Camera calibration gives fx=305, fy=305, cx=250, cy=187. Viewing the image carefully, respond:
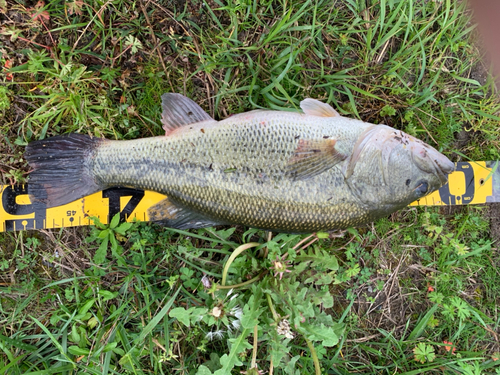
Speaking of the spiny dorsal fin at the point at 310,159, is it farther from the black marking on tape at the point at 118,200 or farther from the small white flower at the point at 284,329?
the black marking on tape at the point at 118,200

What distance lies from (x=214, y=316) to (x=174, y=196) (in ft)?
3.42

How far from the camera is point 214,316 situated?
93.7 inches

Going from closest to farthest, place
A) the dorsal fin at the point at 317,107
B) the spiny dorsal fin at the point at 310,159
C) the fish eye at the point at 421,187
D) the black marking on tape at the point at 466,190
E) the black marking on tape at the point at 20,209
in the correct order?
the spiny dorsal fin at the point at 310,159, the fish eye at the point at 421,187, the dorsal fin at the point at 317,107, the black marking on tape at the point at 20,209, the black marking on tape at the point at 466,190

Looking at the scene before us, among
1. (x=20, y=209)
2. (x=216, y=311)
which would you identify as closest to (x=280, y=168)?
(x=216, y=311)

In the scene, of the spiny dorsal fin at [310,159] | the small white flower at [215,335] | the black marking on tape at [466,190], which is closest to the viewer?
the spiny dorsal fin at [310,159]

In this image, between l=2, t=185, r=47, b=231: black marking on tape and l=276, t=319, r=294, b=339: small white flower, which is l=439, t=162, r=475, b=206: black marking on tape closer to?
l=276, t=319, r=294, b=339: small white flower

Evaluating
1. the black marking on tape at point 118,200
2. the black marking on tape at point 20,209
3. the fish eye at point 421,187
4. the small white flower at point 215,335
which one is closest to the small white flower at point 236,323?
the small white flower at point 215,335

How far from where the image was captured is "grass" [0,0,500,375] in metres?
2.87

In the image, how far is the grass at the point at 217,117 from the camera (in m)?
2.87

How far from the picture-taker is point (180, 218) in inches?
109

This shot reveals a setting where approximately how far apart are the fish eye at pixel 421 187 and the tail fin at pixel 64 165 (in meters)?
2.85

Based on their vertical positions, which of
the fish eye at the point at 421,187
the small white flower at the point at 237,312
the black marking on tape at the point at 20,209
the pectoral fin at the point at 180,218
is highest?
the fish eye at the point at 421,187

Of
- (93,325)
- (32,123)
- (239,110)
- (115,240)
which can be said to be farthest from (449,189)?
(32,123)

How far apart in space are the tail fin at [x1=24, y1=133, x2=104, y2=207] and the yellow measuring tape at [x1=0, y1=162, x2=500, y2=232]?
227 mm
